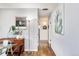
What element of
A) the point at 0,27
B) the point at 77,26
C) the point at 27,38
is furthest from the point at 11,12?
the point at 77,26

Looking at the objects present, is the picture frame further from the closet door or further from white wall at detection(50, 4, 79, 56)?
white wall at detection(50, 4, 79, 56)

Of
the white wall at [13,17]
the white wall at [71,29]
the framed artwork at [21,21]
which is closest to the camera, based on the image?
the white wall at [71,29]

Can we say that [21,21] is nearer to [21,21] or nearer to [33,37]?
[21,21]

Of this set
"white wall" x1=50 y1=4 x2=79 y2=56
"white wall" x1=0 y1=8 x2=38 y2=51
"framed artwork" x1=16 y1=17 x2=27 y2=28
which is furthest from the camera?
"framed artwork" x1=16 y1=17 x2=27 y2=28

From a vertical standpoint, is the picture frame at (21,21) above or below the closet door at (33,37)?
above

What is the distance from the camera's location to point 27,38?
5.70m

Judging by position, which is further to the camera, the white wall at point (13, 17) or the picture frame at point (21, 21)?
the picture frame at point (21, 21)

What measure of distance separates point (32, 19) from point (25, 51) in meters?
1.55

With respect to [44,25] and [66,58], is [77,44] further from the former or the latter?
[44,25]

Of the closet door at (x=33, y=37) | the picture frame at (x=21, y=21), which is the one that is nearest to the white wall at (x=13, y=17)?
the closet door at (x=33, y=37)

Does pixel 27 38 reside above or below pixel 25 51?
above

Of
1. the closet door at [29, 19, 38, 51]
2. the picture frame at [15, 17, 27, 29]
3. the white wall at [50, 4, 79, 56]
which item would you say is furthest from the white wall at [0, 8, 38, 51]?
the white wall at [50, 4, 79, 56]

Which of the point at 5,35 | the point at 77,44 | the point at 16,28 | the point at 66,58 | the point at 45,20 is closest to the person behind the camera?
the point at 66,58

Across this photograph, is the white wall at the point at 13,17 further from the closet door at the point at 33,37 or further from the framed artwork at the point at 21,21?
the framed artwork at the point at 21,21
